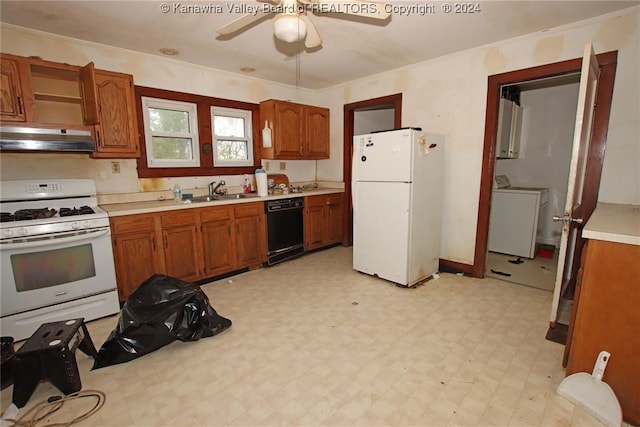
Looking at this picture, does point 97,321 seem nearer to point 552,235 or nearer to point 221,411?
point 221,411

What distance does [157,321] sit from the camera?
204cm

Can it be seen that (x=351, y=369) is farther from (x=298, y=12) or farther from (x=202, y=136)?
(x=202, y=136)

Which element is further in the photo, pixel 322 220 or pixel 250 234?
pixel 322 220

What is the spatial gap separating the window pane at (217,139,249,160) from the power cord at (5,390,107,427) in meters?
2.81

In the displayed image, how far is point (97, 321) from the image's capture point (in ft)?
8.23

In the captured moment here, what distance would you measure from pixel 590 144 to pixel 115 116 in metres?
4.13

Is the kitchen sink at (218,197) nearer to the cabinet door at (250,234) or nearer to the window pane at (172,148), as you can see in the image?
the cabinet door at (250,234)

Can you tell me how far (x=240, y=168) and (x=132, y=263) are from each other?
1.82 meters

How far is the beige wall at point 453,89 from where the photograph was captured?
241cm

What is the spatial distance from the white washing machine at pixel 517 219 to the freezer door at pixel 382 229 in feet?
5.10

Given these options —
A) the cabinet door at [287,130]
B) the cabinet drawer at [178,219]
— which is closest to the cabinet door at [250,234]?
the cabinet drawer at [178,219]

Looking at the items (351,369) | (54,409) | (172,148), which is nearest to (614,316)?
(351,369)

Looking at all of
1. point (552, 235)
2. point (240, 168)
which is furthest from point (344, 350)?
point (552, 235)

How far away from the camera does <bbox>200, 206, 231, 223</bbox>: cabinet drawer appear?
10.3 feet
